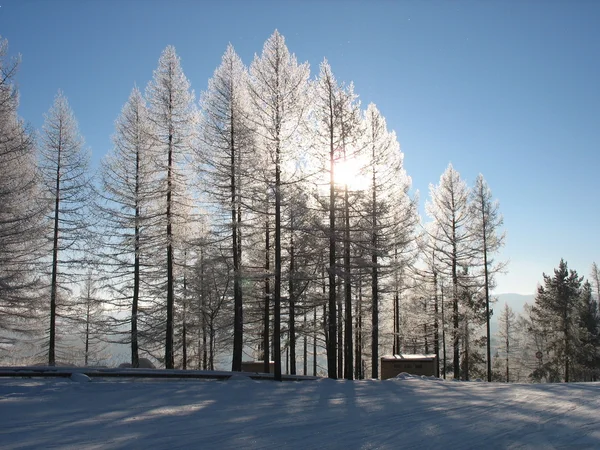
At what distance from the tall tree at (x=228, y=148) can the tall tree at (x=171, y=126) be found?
160 centimetres

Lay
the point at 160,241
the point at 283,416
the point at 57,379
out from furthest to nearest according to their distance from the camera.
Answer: the point at 160,241, the point at 57,379, the point at 283,416

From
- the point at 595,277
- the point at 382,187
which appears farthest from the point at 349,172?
the point at 595,277

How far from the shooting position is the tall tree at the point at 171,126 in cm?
1838

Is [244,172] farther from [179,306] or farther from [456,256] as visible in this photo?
[456,256]

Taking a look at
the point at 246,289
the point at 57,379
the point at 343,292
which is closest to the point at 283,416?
the point at 57,379

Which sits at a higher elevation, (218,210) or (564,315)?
(218,210)

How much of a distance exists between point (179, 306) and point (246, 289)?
7.83 metres

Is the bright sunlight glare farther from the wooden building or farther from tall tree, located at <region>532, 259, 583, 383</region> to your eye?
tall tree, located at <region>532, 259, 583, 383</region>

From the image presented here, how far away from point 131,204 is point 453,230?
18.7 metres

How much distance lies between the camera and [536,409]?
28.1ft

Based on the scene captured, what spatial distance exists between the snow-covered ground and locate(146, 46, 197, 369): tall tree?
967cm

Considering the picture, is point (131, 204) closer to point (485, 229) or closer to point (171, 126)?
point (171, 126)

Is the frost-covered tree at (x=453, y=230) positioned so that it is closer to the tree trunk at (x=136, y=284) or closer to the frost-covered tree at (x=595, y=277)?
the tree trunk at (x=136, y=284)

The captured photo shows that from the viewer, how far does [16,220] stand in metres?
15.7
